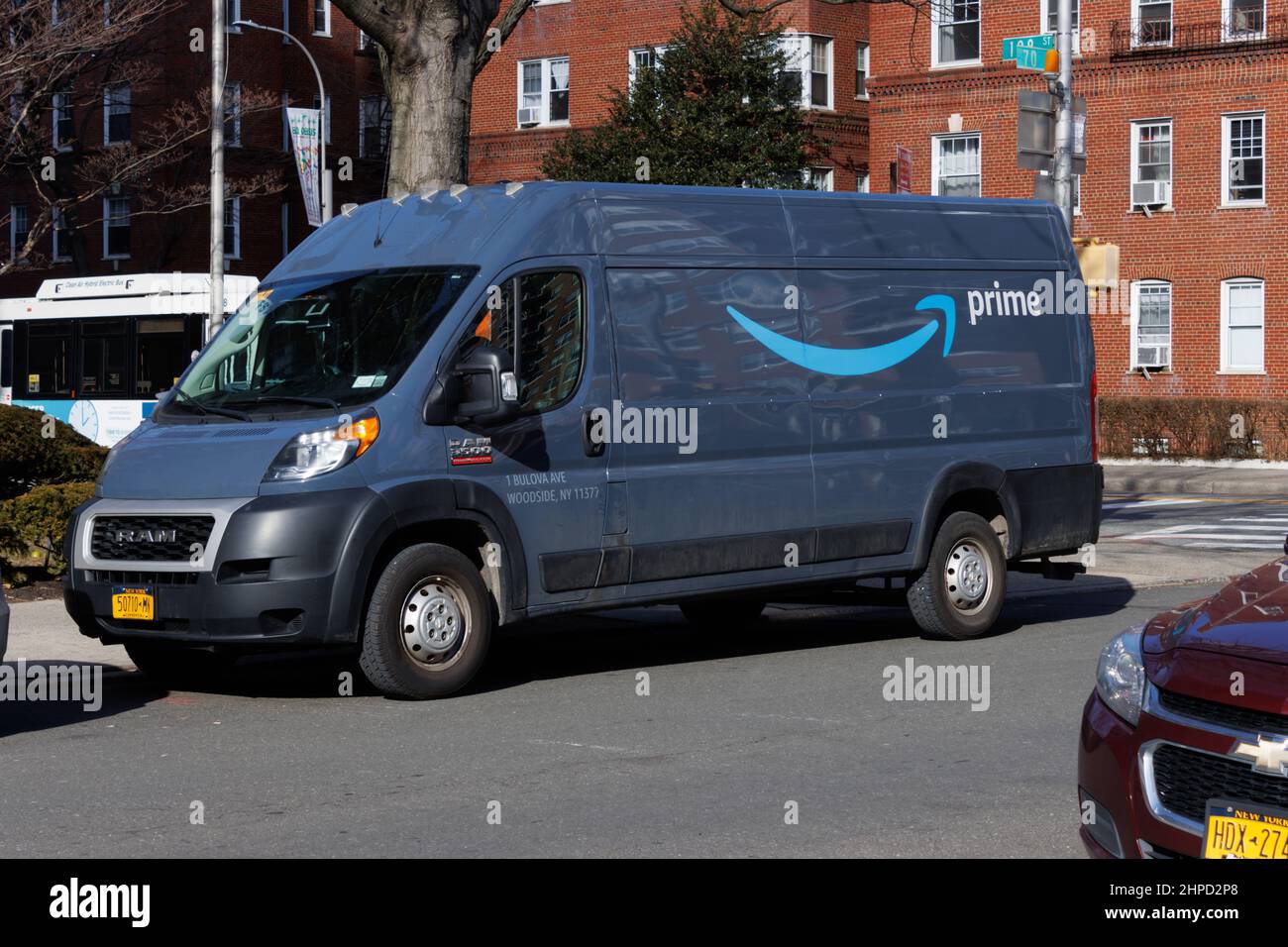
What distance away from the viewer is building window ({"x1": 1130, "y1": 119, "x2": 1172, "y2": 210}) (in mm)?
38469

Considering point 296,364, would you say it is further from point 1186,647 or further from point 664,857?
point 1186,647

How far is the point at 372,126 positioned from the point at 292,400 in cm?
4413

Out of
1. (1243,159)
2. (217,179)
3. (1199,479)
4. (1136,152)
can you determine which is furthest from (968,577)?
(1136,152)

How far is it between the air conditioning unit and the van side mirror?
31.1m

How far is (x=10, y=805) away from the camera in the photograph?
750cm

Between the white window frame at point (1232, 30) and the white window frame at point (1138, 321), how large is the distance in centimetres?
498

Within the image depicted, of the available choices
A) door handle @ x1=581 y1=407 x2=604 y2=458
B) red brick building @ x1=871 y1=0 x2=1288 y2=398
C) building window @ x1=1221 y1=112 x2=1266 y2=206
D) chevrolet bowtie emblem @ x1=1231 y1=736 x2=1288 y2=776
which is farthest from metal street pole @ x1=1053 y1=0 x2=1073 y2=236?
chevrolet bowtie emblem @ x1=1231 y1=736 x2=1288 y2=776

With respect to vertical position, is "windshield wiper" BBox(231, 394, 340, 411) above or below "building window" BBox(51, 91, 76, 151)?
below

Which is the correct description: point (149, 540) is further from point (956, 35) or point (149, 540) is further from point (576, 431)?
point (956, 35)

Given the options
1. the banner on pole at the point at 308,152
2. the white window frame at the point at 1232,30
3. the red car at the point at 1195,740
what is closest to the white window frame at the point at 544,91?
the white window frame at the point at 1232,30

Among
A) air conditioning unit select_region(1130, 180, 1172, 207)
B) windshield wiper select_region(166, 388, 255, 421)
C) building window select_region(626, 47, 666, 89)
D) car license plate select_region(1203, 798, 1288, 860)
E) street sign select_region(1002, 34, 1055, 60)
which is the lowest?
car license plate select_region(1203, 798, 1288, 860)

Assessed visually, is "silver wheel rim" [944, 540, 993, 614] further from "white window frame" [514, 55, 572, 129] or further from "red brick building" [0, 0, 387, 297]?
"white window frame" [514, 55, 572, 129]

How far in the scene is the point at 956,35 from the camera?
41219 millimetres

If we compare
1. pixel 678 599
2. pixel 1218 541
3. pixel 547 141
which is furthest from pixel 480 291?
pixel 547 141
